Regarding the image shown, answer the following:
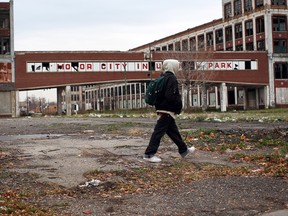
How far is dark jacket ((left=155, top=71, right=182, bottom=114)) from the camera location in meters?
7.79

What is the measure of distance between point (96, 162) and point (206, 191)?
2888mm

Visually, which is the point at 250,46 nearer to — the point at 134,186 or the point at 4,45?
the point at 4,45

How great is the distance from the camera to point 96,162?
26.0 ft

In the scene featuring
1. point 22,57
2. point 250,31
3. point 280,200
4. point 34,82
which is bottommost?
point 280,200

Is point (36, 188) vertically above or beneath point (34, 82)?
beneath

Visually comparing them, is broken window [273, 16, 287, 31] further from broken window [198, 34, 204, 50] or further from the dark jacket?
the dark jacket

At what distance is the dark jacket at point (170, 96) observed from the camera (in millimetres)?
7785

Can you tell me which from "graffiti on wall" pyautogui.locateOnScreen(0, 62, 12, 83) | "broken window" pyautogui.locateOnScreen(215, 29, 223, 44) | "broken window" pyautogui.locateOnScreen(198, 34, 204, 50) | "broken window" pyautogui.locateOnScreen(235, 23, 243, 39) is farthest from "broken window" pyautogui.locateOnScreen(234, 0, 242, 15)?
"graffiti on wall" pyautogui.locateOnScreen(0, 62, 12, 83)

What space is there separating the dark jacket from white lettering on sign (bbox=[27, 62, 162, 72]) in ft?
167

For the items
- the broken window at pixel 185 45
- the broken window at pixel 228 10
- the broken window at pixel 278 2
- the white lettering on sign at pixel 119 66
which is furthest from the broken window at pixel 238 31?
the white lettering on sign at pixel 119 66

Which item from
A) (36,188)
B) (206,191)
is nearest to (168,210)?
(206,191)

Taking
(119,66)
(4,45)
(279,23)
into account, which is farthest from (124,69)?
(279,23)

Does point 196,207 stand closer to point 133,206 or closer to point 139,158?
point 133,206

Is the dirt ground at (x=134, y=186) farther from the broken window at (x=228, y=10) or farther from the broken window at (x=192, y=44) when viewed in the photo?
the broken window at (x=228, y=10)
